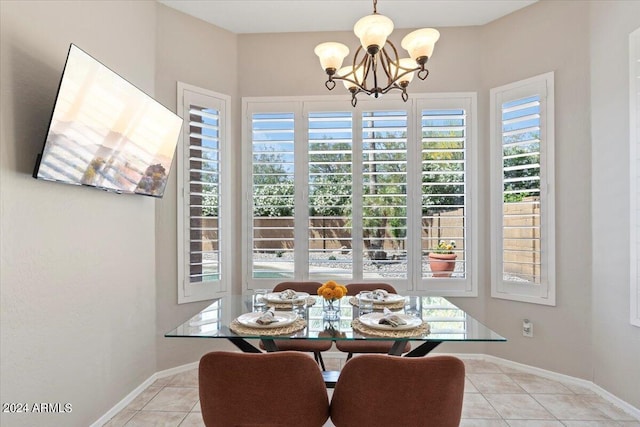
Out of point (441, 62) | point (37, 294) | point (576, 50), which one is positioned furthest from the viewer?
point (441, 62)

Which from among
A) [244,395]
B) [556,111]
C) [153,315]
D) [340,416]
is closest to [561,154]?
[556,111]

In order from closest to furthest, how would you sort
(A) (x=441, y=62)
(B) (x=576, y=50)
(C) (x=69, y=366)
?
(C) (x=69, y=366)
(B) (x=576, y=50)
(A) (x=441, y=62)

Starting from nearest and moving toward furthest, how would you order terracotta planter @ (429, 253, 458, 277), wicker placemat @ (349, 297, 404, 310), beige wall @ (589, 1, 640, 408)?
1. wicker placemat @ (349, 297, 404, 310)
2. beige wall @ (589, 1, 640, 408)
3. terracotta planter @ (429, 253, 458, 277)

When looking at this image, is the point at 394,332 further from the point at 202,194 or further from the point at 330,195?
the point at 202,194

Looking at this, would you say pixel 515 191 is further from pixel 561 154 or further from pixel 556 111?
pixel 556 111

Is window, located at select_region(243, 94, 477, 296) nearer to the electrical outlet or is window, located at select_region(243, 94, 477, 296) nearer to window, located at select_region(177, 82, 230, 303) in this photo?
window, located at select_region(177, 82, 230, 303)

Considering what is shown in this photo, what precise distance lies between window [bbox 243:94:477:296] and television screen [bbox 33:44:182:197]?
39.2 inches

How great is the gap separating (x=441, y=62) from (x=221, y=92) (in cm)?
212

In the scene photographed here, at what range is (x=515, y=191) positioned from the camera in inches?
121

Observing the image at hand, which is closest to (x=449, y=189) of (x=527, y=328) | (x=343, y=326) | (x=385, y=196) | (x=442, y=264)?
(x=385, y=196)

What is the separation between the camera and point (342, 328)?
1793 millimetres

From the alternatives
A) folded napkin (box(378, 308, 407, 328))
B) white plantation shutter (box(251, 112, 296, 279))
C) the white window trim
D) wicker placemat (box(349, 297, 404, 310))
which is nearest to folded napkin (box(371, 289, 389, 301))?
wicker placemat (box(349, 297, 404, 310))

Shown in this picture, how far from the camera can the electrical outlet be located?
3.01 meters

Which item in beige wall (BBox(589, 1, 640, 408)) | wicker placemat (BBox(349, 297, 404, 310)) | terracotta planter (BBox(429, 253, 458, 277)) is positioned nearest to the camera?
wicker placemat (BBox(349, 297, 404, 310))
